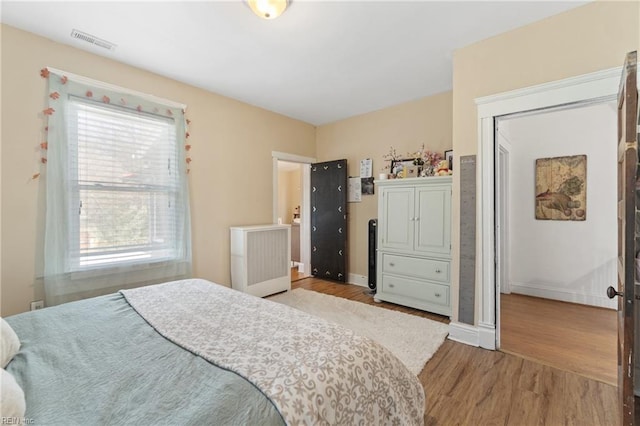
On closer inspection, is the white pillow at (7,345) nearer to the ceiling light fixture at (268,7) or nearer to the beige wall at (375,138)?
the ceiling light fixture at (268,7)

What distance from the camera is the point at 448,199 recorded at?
3.01m

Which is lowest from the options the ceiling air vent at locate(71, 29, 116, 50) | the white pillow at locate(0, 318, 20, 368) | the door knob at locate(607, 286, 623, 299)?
the white pillow at locate(0, 318, 20, 368)

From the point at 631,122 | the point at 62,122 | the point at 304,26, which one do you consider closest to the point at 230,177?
the point at 62,122

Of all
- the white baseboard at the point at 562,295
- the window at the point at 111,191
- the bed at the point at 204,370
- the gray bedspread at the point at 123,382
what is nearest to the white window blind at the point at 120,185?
the window at the point at 111,191

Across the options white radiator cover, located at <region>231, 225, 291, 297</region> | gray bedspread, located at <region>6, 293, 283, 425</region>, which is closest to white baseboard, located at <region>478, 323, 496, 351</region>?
gray bedspread, located at <region>6, 293, 283, 425</region>

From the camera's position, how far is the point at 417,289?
3.24 metres

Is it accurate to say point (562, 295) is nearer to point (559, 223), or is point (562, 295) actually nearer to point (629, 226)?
point (559, 223)

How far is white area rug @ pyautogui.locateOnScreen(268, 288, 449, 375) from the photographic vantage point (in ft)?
7.61

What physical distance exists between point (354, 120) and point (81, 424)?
4393mm

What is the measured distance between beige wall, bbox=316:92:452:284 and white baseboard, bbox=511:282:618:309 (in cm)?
219

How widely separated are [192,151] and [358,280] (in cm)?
302

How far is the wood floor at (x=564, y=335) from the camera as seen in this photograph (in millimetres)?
2137

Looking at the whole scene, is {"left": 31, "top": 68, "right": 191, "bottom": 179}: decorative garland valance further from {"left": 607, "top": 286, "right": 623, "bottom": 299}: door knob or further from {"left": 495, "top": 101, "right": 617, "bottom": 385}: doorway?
{"left": 495, "top": 101, "right": 617, "bottom": 385}: doorway

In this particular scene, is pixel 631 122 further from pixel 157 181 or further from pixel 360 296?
pixel 157 181
